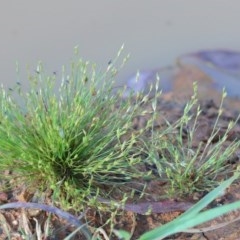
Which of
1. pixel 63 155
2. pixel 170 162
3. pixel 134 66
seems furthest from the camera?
pixel 134 66

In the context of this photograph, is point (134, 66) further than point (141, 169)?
Yes

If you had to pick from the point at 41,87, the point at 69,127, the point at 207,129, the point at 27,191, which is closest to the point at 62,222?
the point at 27,191

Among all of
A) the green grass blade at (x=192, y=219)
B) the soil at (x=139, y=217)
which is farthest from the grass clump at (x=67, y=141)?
the green grass blade at (x=192, y=219)

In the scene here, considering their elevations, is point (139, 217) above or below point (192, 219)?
below

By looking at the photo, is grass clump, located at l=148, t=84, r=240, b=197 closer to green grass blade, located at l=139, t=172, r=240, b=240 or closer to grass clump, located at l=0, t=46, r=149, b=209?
grass clump, located at l=0, t=46, r=149, b=209

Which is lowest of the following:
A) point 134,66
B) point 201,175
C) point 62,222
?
point 134,66

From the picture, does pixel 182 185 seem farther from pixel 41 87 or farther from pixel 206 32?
pixel 206 32

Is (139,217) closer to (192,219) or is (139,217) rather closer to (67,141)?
(67,141)

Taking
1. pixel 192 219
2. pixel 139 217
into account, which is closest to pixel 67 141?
pixel 139 217

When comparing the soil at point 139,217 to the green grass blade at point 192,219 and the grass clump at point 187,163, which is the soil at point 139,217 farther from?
A: the green grass blade at point 192,219

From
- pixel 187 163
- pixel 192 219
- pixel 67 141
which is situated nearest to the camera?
pixel 192 219
